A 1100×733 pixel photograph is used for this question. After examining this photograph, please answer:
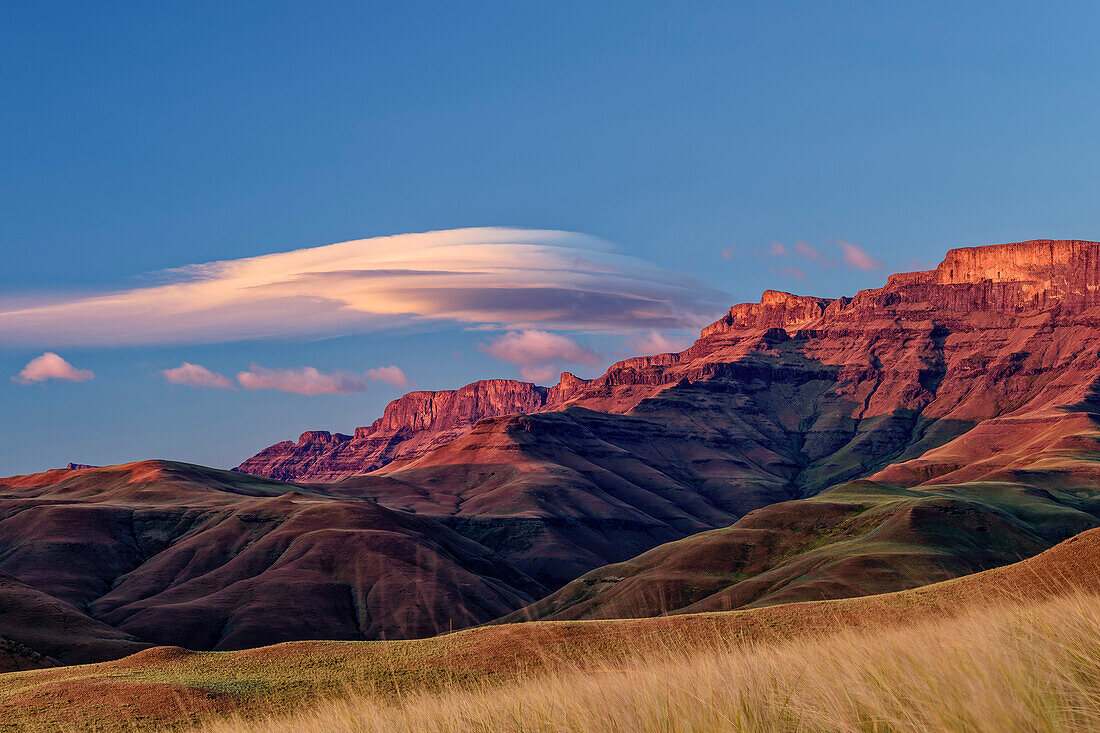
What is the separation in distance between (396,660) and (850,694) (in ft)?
106

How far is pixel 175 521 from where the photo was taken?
188750 mm

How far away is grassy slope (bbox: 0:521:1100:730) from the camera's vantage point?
98.2 feet

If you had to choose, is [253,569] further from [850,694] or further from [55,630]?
[850,694]

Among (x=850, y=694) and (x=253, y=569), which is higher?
(x=850, y=694)

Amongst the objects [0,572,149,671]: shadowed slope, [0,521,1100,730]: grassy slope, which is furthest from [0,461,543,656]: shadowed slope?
[0,521,1100,730]: grassy slope

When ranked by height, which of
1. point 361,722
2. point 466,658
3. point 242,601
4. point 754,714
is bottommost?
point 242,601

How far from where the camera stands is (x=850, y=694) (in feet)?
23.2

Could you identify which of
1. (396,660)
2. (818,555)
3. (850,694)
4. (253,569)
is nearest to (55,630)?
(253,569)

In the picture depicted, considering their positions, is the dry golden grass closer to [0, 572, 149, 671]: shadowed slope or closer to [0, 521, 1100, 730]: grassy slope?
[0, 521, 1100, 730]: grassy slope

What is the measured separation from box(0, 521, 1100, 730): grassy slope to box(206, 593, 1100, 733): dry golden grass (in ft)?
62.5

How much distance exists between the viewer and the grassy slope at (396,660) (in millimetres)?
29922

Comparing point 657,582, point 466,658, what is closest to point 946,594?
point 466,658

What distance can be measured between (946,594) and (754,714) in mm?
39291

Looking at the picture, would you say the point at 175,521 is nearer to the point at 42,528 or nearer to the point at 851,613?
the point at 42,528
